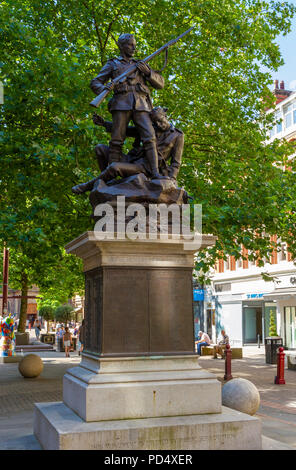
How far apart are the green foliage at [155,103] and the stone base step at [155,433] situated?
23.8 feet

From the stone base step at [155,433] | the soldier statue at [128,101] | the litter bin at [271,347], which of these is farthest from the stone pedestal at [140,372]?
the litter bin at [271,347]

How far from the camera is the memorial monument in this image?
5.88m

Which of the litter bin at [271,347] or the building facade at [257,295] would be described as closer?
the litter bin at [271,347]

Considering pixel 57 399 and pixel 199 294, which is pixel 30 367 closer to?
pixel 57 399

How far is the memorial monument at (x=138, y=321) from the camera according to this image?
5.88 meters

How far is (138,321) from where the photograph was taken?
21.7ft

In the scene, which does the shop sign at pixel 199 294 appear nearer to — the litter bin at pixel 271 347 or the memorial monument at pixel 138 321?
→ the litter bin at pixel 271 347

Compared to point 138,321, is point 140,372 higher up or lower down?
lower down

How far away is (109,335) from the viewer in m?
6.46

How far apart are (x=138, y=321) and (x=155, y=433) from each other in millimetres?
1403

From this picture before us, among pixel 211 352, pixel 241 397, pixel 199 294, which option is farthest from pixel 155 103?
pixel 199 294

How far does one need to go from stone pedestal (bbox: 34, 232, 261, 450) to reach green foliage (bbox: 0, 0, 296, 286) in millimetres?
6266
